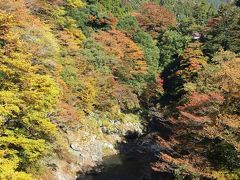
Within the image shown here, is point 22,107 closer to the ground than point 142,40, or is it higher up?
higher up

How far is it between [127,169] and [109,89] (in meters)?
10.9

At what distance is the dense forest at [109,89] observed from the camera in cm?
2141

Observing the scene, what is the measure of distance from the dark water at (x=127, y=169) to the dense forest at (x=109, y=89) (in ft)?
3.44

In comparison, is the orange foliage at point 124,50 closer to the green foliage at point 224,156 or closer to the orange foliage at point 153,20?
the orange foliage at point 153,20

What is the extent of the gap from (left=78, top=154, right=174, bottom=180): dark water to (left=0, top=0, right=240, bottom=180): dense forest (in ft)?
3.44

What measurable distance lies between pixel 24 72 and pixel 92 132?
59.9ft

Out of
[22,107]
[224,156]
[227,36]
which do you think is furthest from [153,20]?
[22,107]

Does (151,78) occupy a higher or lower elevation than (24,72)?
lower

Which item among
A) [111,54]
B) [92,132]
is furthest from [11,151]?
[111,54]

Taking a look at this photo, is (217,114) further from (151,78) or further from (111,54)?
(151,78)

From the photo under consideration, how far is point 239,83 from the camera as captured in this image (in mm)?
22203

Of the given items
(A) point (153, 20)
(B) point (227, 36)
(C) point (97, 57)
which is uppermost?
(B) point (227, 36)

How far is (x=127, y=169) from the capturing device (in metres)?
36.1

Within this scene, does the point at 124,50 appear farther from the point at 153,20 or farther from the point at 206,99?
the point at 206,99
